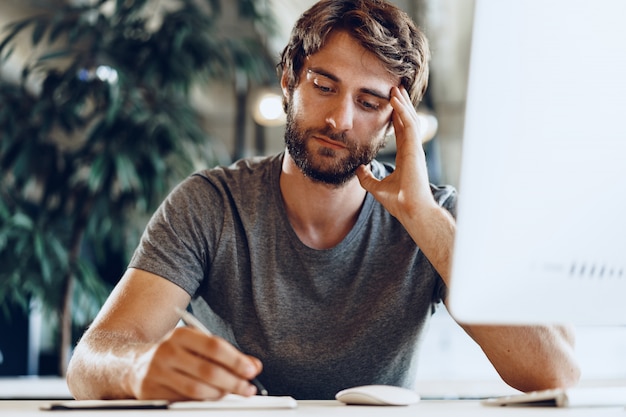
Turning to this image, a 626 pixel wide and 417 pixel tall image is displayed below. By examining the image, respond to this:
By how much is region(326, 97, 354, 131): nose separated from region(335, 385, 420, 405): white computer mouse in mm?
633

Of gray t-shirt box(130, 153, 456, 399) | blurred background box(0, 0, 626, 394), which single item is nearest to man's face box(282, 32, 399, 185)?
gray t-shirt box(130, 153, 456, 399)

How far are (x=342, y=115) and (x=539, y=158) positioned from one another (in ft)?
2.54

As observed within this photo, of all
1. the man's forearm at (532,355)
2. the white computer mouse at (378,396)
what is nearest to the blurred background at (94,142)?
the man's forearm at (532,355)

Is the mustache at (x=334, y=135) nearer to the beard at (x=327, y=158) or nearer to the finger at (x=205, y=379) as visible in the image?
the beard at (x=327, y=158)

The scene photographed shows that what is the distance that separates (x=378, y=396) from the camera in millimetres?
842

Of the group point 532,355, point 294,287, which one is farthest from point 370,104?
point 532,355

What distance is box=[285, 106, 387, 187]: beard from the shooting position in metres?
1.40

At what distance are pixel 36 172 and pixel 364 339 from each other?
1.90 meters

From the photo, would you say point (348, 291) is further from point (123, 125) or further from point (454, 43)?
point (454, 43)

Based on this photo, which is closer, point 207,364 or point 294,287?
point 207,364

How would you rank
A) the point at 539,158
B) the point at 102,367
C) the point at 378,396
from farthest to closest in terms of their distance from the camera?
the point at 102,367 → the point at 378,396 → the point at 539,158

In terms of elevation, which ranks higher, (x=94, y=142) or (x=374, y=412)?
(x=374, y=412)

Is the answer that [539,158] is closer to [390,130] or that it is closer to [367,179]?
[367,179]

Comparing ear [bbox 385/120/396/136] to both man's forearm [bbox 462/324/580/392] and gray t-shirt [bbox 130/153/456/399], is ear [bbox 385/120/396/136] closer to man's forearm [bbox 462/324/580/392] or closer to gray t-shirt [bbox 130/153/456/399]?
gray t-shirt [bbox 130/153/456/399]
